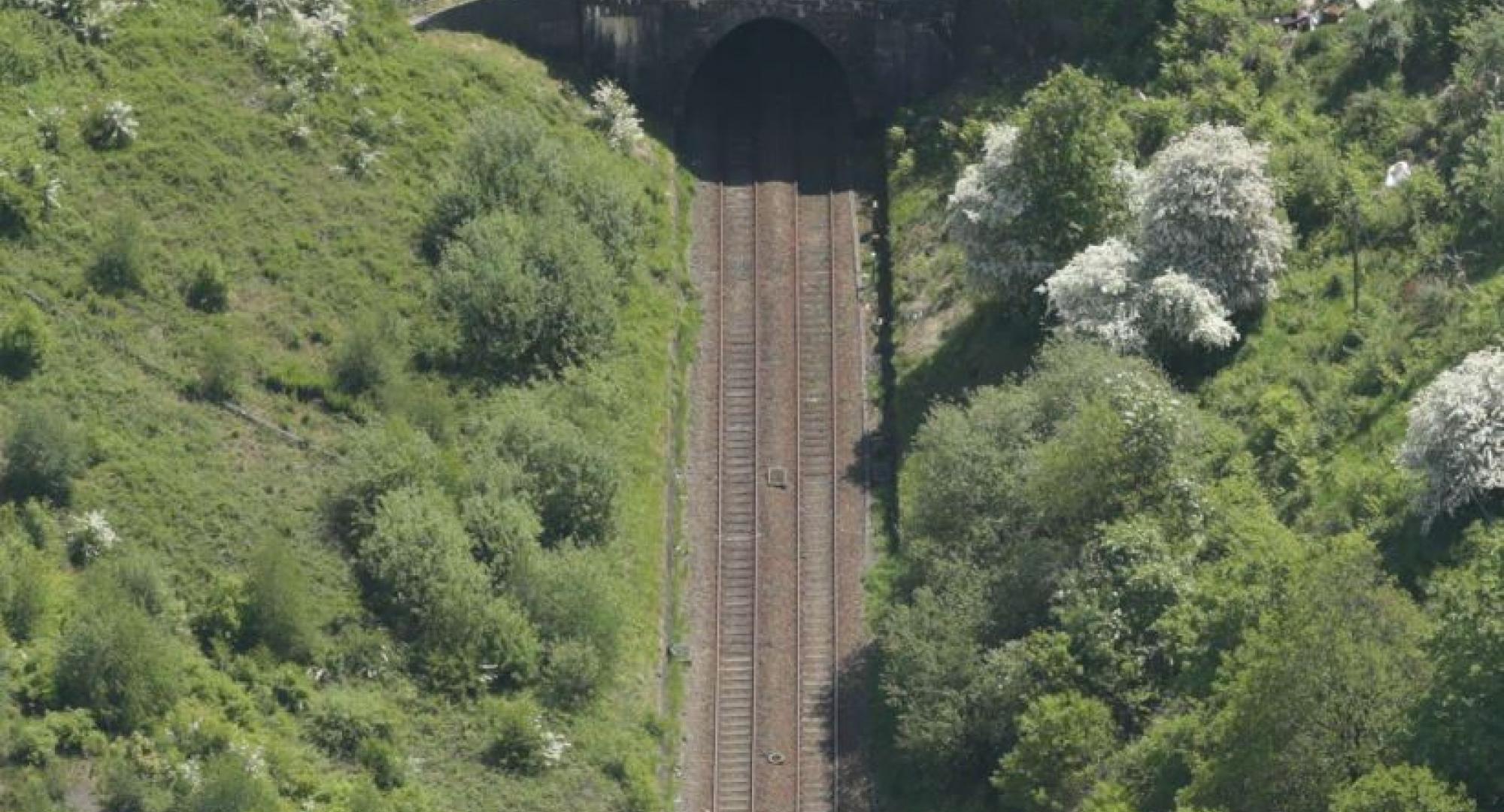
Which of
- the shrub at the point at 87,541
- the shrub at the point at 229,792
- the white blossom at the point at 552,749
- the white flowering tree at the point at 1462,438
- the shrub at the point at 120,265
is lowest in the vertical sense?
the white blossom at the point at 552,749

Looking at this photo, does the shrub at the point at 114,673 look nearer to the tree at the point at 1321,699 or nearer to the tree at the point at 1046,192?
the tree at the point at 1321,699

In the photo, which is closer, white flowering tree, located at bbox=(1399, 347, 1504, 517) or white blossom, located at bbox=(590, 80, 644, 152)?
white flowering tree, located at bbox=(1399, 347, 1504, 517)

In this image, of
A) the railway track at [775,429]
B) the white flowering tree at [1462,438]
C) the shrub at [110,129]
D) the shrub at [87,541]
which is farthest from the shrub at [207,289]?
the white flowering tree at [1462,438]

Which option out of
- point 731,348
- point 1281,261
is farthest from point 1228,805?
point 731,348

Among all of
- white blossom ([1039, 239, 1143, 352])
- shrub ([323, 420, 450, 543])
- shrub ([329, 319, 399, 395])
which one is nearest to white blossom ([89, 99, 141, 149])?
shrub ([329, 319, 399, 395])

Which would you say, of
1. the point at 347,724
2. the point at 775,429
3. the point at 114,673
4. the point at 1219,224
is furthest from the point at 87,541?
the point at 1219,224

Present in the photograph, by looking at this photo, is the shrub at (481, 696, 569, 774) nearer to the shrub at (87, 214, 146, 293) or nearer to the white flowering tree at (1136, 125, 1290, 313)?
the shrub at (87, 214, 146, 293)
